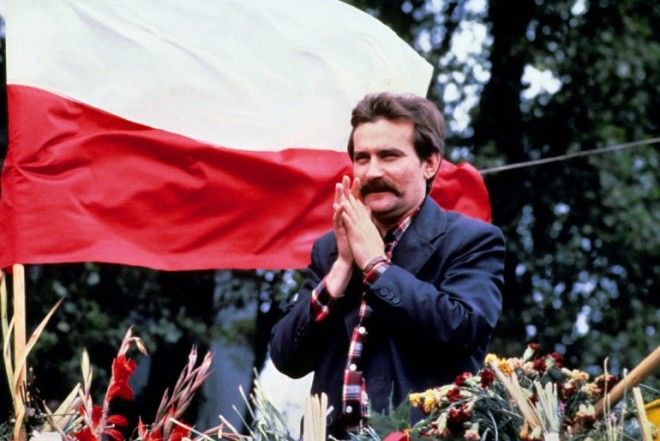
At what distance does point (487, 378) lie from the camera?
95.0 inches

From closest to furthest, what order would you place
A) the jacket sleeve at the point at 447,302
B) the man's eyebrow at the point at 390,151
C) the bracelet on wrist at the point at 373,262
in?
the jacket sleeve at the point at 447,302, the bracelet on wrist at the point at 373,262, the man's eyebrow at the point at 390,151

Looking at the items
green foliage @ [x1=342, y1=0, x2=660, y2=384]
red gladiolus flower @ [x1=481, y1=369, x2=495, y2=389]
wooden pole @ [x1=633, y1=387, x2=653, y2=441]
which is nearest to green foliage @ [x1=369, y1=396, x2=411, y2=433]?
red gladiolus flower @ [x1=481, y1=369, x2=495, y2=389]

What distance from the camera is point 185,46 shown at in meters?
5.14

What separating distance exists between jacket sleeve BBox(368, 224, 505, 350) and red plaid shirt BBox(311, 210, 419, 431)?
0.14 feet

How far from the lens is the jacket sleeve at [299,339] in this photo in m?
3.43

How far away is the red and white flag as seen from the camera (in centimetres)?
484

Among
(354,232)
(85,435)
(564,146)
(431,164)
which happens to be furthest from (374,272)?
(564,146)

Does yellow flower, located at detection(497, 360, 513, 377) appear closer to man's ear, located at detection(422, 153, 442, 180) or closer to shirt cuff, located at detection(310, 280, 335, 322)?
shirt cuff, located at detection(310, 280, 335, 322)

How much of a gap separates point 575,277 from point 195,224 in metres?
6.33

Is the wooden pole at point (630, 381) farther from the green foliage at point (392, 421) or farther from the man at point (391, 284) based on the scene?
the man at point (391, 284)

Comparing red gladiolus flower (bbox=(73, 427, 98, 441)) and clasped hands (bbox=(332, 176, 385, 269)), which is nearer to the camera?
red gladiolus flower (bbox=(73, 427, 98, 441))

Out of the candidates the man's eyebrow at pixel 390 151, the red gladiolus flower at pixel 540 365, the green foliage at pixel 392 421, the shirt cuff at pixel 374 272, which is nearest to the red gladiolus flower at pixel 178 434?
the green foliage at pixel 392 421

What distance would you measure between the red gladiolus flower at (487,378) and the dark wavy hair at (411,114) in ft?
4.40

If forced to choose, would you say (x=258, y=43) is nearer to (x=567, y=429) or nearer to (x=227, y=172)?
(x=227, y=172)
